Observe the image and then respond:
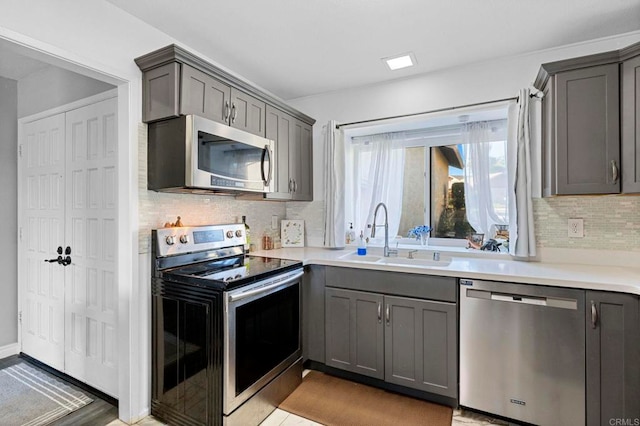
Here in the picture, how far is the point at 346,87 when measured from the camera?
3.02m

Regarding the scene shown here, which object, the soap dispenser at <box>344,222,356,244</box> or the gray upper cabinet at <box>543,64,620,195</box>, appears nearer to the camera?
the gray upper cabinet at <box>543,64,620,195</box>

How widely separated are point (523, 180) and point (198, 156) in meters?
2.23

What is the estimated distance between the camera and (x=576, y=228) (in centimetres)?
224

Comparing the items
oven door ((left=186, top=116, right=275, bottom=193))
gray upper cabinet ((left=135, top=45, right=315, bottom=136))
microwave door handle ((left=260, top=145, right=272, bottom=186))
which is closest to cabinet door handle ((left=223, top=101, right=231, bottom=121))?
gray upper cabinet ((left=135, top=45, right=315, bottom=136))

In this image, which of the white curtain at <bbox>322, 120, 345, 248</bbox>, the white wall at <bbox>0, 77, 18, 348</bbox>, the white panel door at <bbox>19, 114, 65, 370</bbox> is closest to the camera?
the white panel door at <bbox>19, 114, 65, 370</bbox>

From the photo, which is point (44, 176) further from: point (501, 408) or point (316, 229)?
point (501, 408)

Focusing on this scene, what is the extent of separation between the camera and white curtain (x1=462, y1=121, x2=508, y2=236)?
8.85ft

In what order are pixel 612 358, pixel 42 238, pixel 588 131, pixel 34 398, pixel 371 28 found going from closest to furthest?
1. pixel 612 358
2. pixel 588 131
3. pixel 371 28
4. pixel 34 398
5. pixel 42 238

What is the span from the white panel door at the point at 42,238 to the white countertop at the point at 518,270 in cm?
170

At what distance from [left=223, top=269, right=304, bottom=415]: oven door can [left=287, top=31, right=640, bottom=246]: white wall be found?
1.08 metres

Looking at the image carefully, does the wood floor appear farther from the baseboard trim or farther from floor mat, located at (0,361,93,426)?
the baseboard trim

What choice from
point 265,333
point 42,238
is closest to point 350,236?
point 265,333

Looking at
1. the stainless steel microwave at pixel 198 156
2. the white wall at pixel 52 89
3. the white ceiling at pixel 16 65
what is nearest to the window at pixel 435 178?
the stainless steel microwave at pixel 198 156

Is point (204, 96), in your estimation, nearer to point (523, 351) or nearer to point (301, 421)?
point (301, 421)
